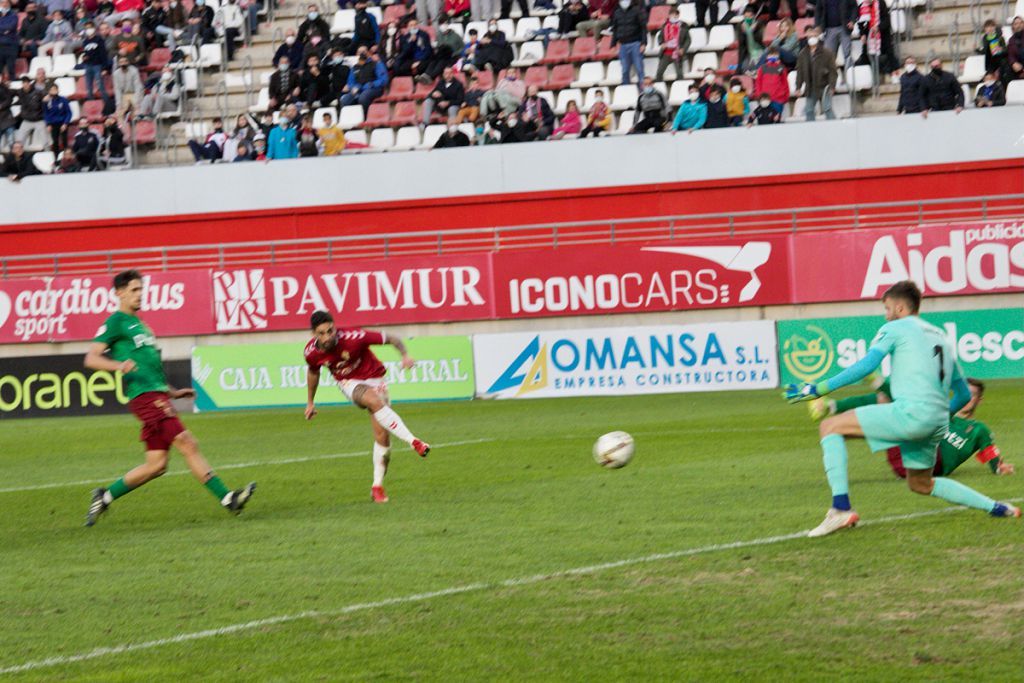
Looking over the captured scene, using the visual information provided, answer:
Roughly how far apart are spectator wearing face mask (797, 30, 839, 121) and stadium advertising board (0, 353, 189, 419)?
1264 centimetres

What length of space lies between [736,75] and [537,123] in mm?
4062

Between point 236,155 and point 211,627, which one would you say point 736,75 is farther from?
point 211,627

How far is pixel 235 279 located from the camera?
2831cm

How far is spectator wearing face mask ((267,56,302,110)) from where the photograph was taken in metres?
32.2

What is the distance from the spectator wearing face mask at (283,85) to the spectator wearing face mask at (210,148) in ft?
4.27

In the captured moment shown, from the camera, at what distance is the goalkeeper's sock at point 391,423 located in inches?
506

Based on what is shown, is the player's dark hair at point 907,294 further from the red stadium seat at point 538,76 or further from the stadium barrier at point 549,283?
the red stadium seat at point 538,76

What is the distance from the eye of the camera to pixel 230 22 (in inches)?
1380

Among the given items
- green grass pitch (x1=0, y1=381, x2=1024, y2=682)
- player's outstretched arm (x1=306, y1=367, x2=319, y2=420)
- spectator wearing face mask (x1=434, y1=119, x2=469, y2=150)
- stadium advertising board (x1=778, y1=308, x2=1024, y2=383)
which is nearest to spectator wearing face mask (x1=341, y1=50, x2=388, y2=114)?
spectator wearing face mask (x1=434, y1=119, x2=469, y2=150)

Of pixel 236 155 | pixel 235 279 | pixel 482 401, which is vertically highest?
pixel 236 155

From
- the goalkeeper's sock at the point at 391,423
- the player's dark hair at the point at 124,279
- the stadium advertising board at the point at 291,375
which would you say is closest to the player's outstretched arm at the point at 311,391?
the goalkeeper's sock at the point at 391,423

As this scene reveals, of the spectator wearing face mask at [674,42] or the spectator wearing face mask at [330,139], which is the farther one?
the spectator wearing face mask at [330,139]

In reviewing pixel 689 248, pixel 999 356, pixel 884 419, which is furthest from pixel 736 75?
pixel 884 419

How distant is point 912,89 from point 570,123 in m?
6.67
